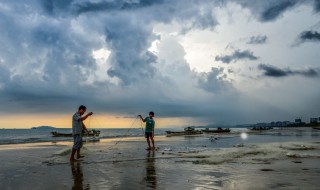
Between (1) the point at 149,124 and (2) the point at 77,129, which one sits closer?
(2) the point at 77,129

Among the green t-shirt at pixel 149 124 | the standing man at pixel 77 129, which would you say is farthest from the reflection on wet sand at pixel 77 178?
the green t-shirt at pixel 149 124

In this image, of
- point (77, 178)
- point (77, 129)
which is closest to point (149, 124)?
point (77, 129)

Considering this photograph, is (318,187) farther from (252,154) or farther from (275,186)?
(252,154)

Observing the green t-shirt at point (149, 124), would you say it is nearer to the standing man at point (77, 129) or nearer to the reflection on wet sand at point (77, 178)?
the standing man at point (77, 129)

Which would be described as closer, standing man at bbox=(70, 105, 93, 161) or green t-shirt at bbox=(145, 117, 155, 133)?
standing man at bbox=(70, 105, 93, 161)

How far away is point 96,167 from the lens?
12.0 metres

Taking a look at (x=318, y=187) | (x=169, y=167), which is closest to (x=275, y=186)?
(x=318, y=187)

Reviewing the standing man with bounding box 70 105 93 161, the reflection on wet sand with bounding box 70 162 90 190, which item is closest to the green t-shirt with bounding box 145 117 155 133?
the standing man with bounding box 70 105 93 161

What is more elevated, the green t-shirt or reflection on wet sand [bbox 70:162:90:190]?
the green t-shirt

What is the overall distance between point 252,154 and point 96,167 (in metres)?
8.02

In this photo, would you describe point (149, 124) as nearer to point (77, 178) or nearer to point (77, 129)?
point (77, 129)

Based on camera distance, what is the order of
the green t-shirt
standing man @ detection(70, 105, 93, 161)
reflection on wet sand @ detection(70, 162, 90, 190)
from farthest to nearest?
1. the green t-shirt
2. standing man @ detection(70, 105, 93, 161)
3. reflection on wet sand @ detection(70, 162, 90, 190)

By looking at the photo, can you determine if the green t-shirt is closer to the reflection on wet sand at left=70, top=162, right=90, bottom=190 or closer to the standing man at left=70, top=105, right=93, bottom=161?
the standing man at left=70, top=105, right=93, bottom=161

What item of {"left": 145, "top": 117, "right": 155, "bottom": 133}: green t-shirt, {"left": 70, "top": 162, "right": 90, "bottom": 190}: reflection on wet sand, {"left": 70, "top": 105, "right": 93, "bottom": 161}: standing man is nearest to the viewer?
{"left": 70, "top": 162, "right": 90, "bottom": 190}: reflection on wet sand
